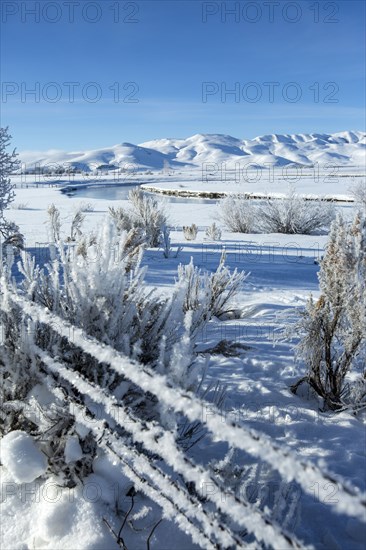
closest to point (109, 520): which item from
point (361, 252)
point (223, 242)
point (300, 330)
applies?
point (300, 330)

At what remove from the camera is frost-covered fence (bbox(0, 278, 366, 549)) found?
0.91m

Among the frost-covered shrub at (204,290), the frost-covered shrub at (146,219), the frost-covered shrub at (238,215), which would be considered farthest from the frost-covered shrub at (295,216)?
the frost-covered shrub at (204,290)

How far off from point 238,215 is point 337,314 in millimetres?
10360

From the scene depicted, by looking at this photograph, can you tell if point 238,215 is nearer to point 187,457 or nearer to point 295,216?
point 295,216

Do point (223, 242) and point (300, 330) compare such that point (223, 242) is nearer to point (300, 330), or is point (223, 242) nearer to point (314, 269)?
point (314, 269)

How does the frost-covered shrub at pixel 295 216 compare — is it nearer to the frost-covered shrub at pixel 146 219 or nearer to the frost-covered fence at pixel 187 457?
the frost-covered shrub at pixel 146 219

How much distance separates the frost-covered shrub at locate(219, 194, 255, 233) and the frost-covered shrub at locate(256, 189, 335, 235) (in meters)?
0.35

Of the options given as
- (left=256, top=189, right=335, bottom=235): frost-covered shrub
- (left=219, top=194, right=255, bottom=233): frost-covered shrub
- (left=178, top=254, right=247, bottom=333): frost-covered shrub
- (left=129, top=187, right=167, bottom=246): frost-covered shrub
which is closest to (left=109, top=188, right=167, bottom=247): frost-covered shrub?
(left=129, top=187, right=167, bottom=246): frost-covered shrub

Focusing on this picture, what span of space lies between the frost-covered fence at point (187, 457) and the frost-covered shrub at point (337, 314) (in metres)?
0.89

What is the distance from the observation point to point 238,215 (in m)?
12.6

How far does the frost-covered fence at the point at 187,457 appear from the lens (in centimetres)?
91

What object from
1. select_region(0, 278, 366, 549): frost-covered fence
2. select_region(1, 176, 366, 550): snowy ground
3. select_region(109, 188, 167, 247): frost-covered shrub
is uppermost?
select_region(109, 188, 167, 247): frost-covered shrub

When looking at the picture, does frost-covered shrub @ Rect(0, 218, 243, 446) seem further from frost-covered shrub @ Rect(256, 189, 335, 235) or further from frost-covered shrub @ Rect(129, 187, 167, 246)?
frost-covered shrub @ Rect(256, 189, 335, 235)

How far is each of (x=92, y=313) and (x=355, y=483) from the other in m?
1.37
